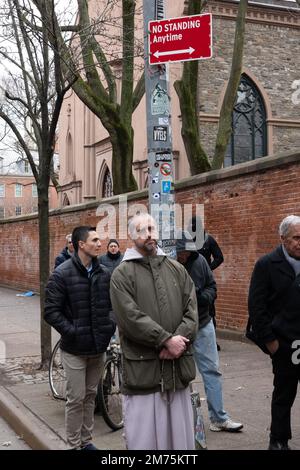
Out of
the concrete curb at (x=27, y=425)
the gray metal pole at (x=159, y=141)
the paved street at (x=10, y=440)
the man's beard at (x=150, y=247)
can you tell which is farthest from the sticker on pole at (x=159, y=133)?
the paved street at (x=10, y=440)

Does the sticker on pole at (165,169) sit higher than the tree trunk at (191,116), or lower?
lower

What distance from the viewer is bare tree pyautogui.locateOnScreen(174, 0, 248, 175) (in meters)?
13.9

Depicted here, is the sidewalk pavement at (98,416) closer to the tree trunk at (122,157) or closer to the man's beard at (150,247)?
the man's beard at (150,247)

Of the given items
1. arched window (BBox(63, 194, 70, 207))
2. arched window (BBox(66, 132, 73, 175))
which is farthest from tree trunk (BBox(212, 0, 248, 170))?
arched window (BBox(66, 132, 73, 175))

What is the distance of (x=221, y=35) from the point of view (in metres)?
19.9

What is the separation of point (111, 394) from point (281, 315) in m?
2.36

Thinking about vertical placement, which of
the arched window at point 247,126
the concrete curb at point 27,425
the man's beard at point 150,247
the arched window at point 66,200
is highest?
the arched window at point 247,126

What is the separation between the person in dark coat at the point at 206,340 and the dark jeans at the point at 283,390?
85 centimetres

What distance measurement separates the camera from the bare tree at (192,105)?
13.9 metres

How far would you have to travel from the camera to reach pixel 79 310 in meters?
5.02

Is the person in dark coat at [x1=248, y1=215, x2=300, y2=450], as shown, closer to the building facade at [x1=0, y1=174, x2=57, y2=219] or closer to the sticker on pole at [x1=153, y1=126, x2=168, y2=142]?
the sticker on pole at [x1=153, y1=126, x2=168, y2=142]

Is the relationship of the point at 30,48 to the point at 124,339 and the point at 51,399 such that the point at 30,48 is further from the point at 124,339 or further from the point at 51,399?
the point at 124,339

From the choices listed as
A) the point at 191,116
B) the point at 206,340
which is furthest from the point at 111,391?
the point at 191,116
